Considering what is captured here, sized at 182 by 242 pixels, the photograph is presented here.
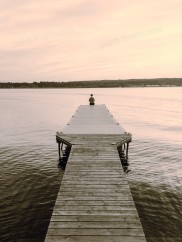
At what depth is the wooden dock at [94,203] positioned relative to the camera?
6.80m

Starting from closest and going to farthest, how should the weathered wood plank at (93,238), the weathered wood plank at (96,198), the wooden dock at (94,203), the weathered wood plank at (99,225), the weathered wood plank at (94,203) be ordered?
1. the weathered wood plank at (93,238)
2. the wooden dock at (94,203)
3. the weathered wood plank at (99,225)
4. the weathered wood plank at (94,203)
5. the weathered wood plank at (96,198)

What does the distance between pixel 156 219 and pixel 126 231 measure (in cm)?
503

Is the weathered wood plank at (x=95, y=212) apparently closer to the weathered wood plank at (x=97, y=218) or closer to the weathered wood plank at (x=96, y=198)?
the weathered wood plank at (x=97, y=218)

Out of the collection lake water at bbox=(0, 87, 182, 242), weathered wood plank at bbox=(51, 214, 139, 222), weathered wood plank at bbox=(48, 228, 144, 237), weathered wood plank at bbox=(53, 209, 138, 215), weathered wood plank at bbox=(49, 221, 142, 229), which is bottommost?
lake water at bbox=(0, 87, 182, 242)

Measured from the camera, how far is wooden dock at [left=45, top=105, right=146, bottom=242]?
6.80m

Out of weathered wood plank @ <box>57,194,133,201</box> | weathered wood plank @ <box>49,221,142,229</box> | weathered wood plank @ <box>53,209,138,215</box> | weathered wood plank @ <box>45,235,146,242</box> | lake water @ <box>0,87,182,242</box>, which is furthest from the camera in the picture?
lake water @ <box>0,87,182,242</box>

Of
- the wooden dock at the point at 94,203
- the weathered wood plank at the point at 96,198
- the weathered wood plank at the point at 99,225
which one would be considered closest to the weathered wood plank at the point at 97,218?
the wooden dock at the point at 94,203

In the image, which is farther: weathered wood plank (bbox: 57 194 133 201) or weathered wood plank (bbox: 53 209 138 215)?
weathered wood plank (bbox: 57 194 133 201)

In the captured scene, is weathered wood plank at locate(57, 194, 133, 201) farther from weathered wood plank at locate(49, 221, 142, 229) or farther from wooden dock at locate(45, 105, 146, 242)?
weathered wood plank at locate(49, 221, 142, 229)

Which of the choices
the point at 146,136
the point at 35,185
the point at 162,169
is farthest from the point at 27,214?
the point at 146,136

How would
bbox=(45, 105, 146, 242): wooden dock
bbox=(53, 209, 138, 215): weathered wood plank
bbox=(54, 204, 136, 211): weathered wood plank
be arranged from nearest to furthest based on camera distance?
bbox=(45, 105, 146, 242): wooden dock
bbox=(53, 209, 138, 215): weathered wood plank
bbox=(54, 204, 136, 211): weathered wood plank

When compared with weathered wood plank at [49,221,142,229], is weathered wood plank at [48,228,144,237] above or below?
below

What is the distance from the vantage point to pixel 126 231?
690 centimetres

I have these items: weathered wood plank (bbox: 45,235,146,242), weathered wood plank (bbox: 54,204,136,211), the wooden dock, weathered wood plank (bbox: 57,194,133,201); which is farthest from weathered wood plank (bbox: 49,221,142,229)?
weathered wood plank (bbox: 57,194,133,201)
